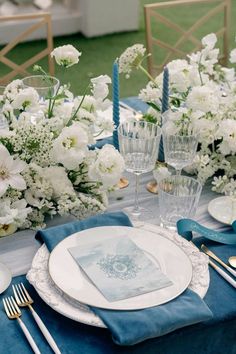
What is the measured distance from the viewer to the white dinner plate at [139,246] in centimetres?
120

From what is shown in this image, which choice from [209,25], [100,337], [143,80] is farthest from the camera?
[209,25]

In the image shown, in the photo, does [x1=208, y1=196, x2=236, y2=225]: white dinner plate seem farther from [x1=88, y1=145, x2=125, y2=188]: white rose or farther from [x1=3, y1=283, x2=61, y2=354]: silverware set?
[x1=3, y1=283, x2=61, y2=354]: silverware set

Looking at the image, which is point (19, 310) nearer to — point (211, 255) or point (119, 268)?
point (119, 268)

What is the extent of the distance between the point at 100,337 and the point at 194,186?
1.47 ft

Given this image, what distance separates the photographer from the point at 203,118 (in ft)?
5.29

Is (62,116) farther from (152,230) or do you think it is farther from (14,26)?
(14,26)

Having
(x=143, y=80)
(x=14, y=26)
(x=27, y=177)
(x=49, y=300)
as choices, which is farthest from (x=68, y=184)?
(x=14, y=26)

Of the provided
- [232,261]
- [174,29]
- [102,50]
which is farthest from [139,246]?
[102,50]

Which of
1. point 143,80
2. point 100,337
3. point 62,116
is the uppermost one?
point 62,116

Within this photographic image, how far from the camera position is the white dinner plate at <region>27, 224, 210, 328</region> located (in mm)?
1176

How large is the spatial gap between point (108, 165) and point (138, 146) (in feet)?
0.40

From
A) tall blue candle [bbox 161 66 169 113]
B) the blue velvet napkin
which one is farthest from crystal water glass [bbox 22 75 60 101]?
the blue velvet napkin

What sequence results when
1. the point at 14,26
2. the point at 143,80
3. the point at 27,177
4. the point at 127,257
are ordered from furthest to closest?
1. the point at 14,26
2. the point at 143,80
3. the point at 27,177
4. the point at 127,257

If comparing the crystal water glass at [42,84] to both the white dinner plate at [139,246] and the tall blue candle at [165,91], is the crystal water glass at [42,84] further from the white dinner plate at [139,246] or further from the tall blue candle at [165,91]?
the white dinner plate at [139,246]
